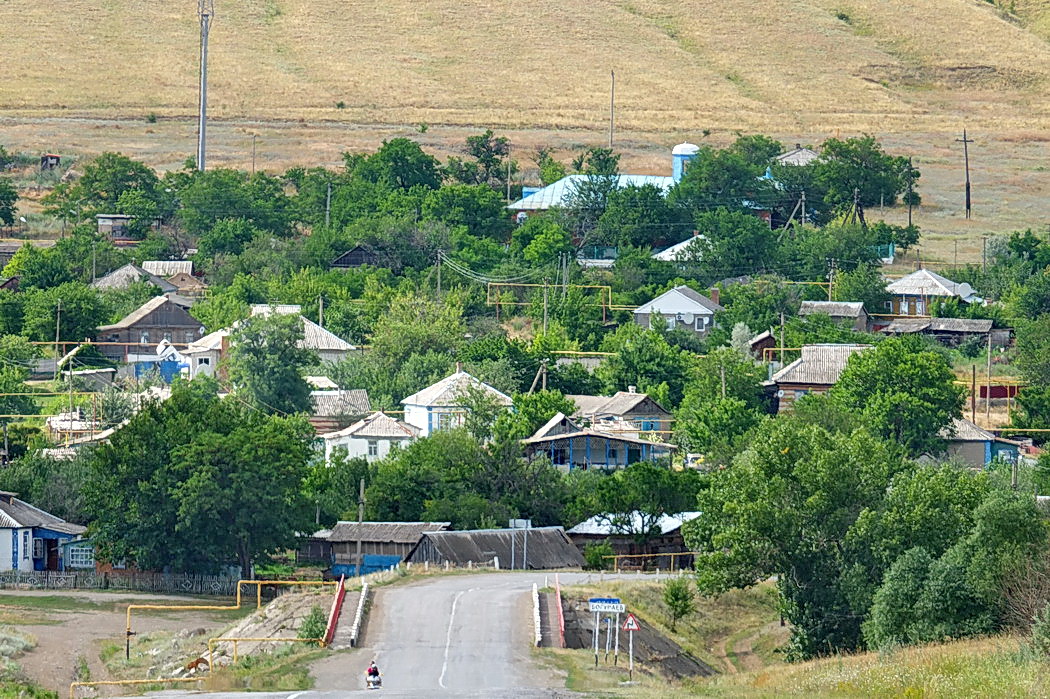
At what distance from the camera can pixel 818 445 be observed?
1727 inches

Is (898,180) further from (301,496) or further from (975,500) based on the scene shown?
(975,500)

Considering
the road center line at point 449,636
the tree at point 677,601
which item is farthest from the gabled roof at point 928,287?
the road center line at point 449,636

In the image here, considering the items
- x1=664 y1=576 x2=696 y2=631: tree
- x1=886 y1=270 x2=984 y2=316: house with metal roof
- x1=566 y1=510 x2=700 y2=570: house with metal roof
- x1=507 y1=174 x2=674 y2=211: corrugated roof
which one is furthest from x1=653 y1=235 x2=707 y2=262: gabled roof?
x1=664 y1=576 x2=696 y2=631: tree

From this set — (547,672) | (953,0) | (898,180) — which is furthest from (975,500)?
(953,0)

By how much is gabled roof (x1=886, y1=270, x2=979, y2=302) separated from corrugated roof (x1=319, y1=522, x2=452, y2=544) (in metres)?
40.7

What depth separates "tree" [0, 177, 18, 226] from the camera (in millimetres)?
106938

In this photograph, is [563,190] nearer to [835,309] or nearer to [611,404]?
[835,309]

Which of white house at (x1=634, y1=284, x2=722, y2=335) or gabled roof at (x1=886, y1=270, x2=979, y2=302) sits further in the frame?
gabled roof at (x1=886, y1=270, x2=979, y2=302)

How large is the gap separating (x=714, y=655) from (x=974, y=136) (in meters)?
104

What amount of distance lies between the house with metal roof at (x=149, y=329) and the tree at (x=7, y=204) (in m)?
22.4

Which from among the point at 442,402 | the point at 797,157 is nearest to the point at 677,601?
the point at 442,402

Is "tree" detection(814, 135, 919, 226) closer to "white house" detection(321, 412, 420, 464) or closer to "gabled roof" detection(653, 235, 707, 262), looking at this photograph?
"gabled roof" detection(653, 235, 707, 262)

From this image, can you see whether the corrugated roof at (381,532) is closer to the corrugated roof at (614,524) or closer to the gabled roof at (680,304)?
the corrugated roof at (614,524)

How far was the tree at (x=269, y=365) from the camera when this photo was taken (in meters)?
73.3
